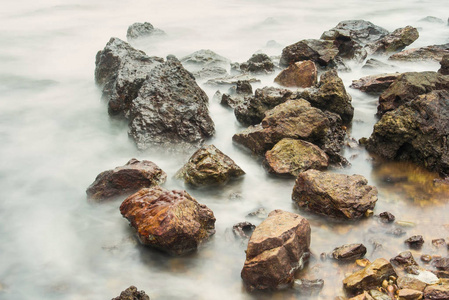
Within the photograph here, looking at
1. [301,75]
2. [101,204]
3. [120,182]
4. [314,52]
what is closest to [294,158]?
[120,182]

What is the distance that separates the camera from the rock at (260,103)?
7.13m

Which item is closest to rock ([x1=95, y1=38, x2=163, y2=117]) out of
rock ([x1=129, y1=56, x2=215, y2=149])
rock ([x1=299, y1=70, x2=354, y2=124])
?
rock ([x1=129, y1=56, x2=215, y2=149])

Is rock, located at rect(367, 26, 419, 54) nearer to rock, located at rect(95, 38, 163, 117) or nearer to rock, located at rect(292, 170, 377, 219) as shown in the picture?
rock, located at rect(95, 38, 163, 117)

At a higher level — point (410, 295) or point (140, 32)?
point (410, 295)

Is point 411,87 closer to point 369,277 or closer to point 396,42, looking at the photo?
point 369,277

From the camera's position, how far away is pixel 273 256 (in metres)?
3.75

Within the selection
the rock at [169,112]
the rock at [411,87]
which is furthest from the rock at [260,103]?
the rock at [411,87]

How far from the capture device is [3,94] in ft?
31.1

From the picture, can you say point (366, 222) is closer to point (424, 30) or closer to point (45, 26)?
point (424, 30)

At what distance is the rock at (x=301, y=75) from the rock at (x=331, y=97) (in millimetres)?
1452

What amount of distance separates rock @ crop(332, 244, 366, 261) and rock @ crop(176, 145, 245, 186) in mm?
1982

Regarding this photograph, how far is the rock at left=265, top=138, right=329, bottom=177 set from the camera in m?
5.72

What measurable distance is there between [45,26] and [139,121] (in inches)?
476

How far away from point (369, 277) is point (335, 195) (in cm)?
124
